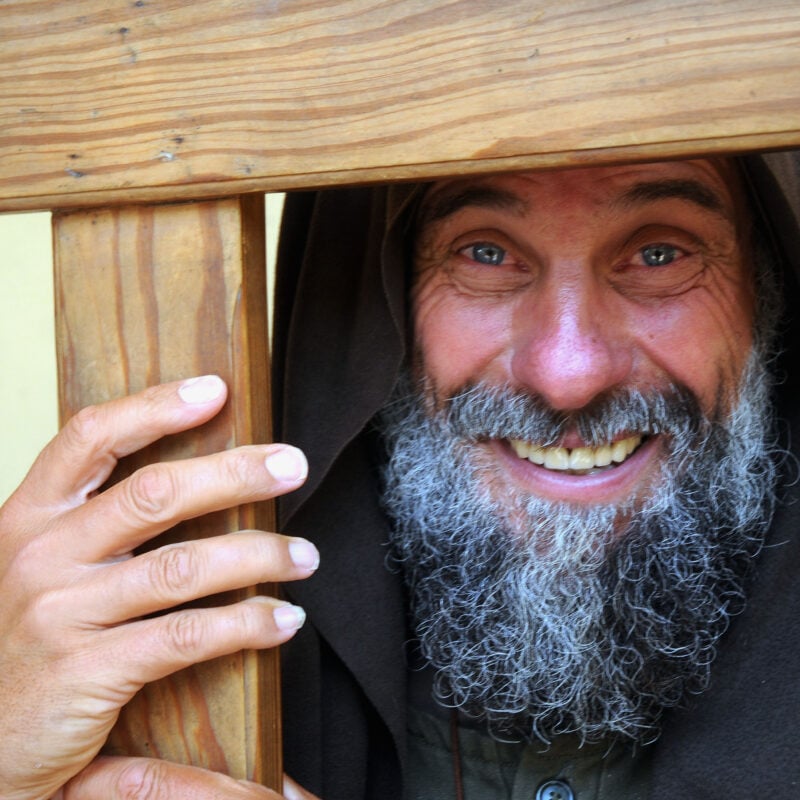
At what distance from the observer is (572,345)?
1557 mm

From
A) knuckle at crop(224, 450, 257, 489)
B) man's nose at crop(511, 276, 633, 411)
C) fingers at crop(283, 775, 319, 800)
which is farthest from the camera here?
man's nose at crop(511, 276, 633, 411)

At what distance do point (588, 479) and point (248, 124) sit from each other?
839mm

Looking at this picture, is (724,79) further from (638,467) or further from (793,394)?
(793,394)

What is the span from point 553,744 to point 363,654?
13.6 inches

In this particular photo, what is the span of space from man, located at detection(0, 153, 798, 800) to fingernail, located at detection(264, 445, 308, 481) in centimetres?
42

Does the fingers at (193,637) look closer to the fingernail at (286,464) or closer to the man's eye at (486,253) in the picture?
the fingernail at (286,464)

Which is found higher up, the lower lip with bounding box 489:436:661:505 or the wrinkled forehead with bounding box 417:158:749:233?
the wrinkled forehead with bounding box 417:158:749:233

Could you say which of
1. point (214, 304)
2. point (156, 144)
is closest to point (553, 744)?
point (214, 304)

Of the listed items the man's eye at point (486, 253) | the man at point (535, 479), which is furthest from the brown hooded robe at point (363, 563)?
the man's eye at point (486, 253)

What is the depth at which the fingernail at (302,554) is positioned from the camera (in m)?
1.20

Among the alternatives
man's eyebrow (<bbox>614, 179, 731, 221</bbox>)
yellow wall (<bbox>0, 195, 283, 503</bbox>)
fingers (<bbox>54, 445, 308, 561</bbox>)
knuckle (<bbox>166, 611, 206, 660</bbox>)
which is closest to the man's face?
man's eyebrow (<bbox>614, 179, 731, 221</bbox>)

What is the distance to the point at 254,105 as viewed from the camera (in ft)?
3.70

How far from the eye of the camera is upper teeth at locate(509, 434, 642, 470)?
5.53ft

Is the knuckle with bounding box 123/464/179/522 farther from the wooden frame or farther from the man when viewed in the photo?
the man
